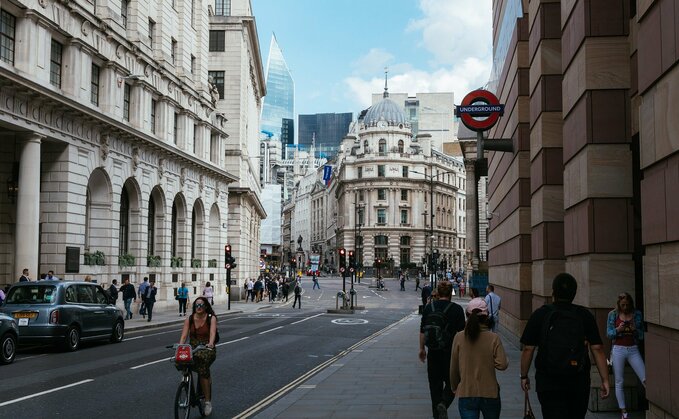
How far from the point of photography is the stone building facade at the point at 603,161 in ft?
22.9

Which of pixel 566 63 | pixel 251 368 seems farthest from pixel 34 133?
pixel 566 63

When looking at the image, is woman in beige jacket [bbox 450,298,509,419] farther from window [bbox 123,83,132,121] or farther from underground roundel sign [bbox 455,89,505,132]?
window [bbox 123,83,132,121]

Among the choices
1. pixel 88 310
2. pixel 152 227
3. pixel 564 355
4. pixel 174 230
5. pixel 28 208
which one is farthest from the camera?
pixel 174 230

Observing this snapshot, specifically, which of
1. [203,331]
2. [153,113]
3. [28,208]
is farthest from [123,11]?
[203,331]

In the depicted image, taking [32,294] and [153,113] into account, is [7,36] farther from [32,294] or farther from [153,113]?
[153,113]

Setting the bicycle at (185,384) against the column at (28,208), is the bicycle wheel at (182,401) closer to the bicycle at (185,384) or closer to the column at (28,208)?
the bicycle at (185,384)

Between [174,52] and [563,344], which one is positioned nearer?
[563,344]

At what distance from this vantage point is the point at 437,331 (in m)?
9.16

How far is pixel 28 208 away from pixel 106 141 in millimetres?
6675

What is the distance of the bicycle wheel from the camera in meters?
9.10

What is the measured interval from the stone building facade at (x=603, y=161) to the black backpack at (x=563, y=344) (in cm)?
95

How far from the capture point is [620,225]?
10.3 metres

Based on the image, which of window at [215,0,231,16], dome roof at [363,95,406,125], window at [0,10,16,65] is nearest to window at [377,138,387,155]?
dome roof at [363,95,406,125]

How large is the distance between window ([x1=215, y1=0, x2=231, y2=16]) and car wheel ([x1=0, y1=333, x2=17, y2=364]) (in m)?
47.4
